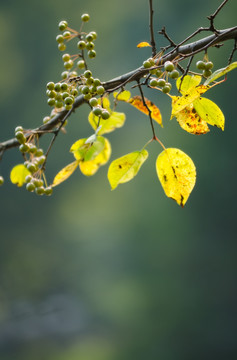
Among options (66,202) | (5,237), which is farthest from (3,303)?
(66,202)

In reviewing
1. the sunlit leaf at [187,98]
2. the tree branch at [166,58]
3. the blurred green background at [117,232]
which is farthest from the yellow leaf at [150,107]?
the blurred green background at [117,232]

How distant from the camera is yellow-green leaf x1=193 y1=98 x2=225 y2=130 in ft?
1.40

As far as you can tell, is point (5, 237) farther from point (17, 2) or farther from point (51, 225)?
point (17, 2)

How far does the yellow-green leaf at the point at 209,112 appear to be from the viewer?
43 cm

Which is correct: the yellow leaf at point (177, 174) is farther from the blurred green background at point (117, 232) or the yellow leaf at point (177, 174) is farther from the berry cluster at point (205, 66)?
the blurred green background at point (117, 232)

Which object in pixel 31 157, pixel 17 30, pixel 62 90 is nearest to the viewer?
pixel 62 90

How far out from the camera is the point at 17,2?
6480 mm

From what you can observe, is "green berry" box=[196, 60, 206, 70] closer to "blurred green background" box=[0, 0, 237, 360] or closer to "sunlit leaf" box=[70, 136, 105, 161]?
"sunlit leaf" box=[70, 136, 105, 161]

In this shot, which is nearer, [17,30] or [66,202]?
[66,202]

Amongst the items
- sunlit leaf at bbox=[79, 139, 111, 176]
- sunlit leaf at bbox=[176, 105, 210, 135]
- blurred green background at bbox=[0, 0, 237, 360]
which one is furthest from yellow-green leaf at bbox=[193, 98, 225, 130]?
blurred green background at bbox=[0, 0, 237, 360]

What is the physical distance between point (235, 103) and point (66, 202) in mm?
3184

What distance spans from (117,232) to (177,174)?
580 cm

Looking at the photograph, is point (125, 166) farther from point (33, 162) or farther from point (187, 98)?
point (33, 162)

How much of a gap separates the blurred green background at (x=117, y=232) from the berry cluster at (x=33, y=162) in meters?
4.98
